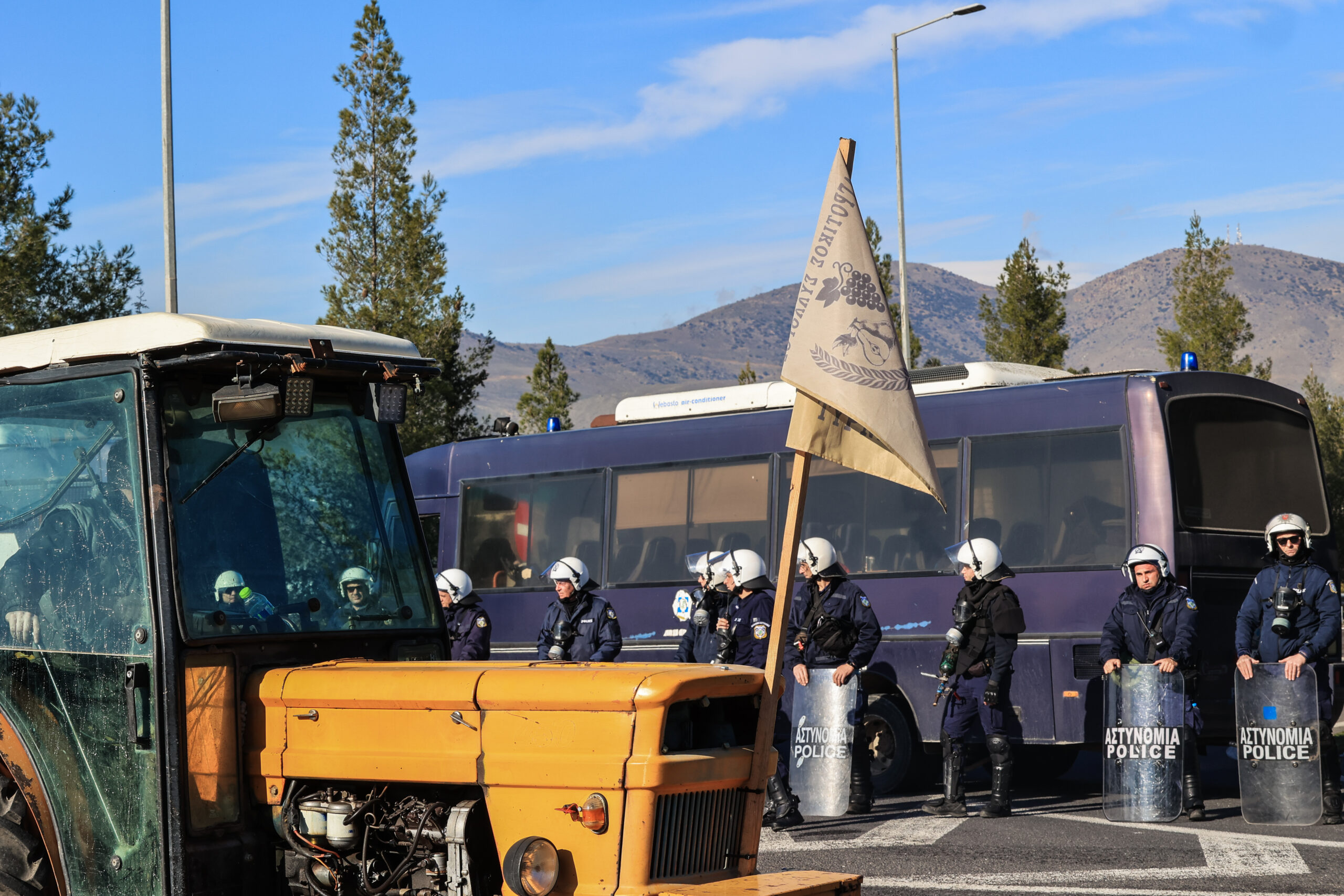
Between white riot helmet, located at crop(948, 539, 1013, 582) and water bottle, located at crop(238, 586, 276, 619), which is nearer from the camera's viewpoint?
water bottle, located at crop(238, 586, 276, 619)

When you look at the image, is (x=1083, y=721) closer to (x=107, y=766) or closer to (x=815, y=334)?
(x=815, y=334)

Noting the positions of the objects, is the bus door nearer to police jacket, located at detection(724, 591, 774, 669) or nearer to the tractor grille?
the tractor grille

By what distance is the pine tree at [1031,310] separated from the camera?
34094 mm

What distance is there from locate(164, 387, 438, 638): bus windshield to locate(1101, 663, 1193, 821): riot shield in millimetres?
6099

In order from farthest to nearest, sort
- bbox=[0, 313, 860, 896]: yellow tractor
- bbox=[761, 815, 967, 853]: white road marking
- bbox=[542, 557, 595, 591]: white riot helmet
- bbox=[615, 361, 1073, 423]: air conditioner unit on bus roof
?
bbox=[615, 361, 1073, 423]: air conditioner unit on bus roof < bbox=[542, 557, 595, 591]: white riot helmet < bbox=[761, 815, 967, 853]: white road marking < bbox=[0, 313, 860, 896]: yellow tractor

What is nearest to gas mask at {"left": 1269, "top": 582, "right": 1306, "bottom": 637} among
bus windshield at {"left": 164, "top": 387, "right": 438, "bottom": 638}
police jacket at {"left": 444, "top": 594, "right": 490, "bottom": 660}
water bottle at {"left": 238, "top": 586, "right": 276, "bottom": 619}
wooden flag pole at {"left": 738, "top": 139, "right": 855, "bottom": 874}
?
police jacket at {"left": 444, "top": 594, "right": 490, "bottom": 660}

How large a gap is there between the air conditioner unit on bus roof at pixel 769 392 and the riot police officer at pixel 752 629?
199cm

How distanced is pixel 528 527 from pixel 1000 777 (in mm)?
5730

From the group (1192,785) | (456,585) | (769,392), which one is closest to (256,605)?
(456,585)

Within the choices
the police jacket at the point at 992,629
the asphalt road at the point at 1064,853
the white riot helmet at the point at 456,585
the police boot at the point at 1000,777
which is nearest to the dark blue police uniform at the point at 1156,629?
the police jacket at the point at 992,629

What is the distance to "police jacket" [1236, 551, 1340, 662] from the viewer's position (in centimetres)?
1029

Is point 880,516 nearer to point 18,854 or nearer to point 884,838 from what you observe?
point 884,838

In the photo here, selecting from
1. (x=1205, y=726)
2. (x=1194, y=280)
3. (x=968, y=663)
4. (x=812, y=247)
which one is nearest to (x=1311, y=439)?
(x=1205, y=726)

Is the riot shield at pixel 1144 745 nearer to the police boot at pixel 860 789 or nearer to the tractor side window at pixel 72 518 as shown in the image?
the police boot at pixel 860 789
